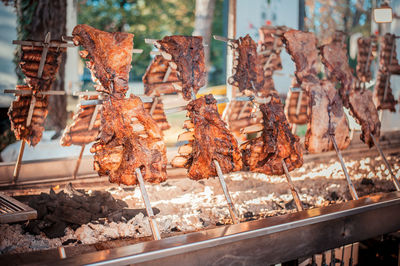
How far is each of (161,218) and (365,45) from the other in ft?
15.4

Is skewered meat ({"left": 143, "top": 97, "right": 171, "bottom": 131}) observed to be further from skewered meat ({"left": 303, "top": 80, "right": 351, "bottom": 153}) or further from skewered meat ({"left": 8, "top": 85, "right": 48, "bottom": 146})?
skewered meat ({"left": 303, "top": 80, "right": 351, "bottom": 153})

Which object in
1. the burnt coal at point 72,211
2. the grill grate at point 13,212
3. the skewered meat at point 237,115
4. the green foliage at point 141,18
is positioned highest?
the green foliage at point 141,18

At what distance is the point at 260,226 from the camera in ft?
8.89

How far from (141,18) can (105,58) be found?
1088 cm

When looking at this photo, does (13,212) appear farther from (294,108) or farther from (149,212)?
(294,108)

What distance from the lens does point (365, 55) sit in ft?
20.7

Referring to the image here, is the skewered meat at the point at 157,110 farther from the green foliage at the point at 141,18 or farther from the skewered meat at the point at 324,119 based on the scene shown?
the green foliage at the point at 141,18

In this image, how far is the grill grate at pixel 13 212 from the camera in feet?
8.98

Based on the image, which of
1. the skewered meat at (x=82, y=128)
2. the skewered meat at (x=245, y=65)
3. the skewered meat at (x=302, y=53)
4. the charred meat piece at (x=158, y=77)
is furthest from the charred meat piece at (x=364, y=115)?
the skewered meat at (x=82, y=128)

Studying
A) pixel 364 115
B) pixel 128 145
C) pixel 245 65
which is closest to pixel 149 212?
pixel 128 145

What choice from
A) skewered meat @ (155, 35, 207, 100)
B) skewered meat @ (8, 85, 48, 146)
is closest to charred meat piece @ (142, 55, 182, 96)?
skewered meat @ (155, 35, 207, 100)

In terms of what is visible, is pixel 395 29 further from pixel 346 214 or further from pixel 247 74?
pixel 346 214

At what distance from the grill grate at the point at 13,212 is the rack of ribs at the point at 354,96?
360 centimetres

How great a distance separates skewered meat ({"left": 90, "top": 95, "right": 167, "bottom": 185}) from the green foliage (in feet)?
28.3
